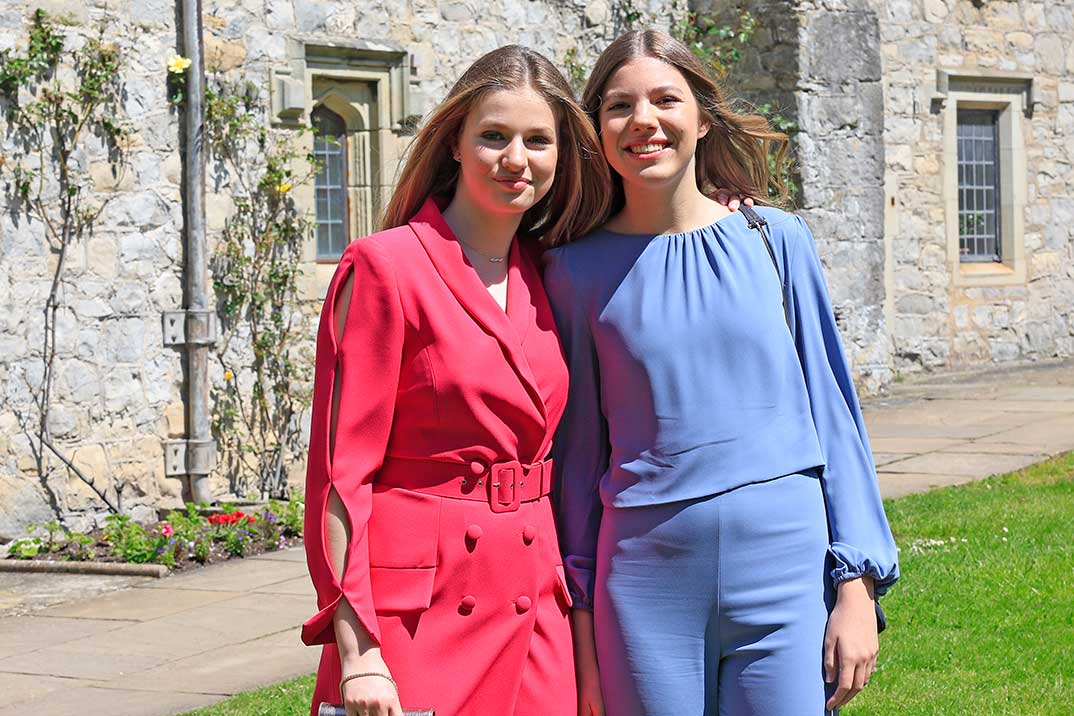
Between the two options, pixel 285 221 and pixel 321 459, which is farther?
pixel 285 221

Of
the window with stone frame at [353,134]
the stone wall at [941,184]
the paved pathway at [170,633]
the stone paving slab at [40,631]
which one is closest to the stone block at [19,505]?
the paved pathway at [170,633]

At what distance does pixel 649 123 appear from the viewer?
2582 millimetres

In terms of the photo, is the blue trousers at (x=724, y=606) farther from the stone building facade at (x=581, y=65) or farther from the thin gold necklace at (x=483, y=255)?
the stone building facade at (x=581, y=65)

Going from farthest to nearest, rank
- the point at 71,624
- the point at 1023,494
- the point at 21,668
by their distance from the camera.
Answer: the point at 1023,494 < the point at 71,624 < the point at 21,668

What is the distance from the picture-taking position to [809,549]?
97.9 inches

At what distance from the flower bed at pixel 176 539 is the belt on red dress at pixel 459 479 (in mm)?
4665

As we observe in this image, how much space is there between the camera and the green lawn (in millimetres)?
4520

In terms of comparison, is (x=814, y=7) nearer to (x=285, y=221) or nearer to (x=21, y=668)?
(x=285, y=221)

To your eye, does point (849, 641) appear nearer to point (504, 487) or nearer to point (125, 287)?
point (504, 487)

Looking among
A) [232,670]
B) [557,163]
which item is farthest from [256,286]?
[557,163]

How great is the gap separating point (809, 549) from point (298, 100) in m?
6.49

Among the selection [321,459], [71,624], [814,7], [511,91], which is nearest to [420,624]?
[321,459]

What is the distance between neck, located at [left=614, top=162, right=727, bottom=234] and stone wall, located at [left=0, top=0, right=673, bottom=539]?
5.31 m

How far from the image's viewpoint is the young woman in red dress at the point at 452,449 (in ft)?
7.89
